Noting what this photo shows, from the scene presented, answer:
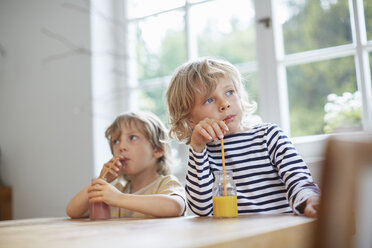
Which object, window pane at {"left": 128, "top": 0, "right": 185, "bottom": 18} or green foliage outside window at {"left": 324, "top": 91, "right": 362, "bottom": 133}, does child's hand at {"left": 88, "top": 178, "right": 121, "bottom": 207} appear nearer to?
green foliage outside window at {"left": 324, "top": 91, "right": 362, "bottom": 133}

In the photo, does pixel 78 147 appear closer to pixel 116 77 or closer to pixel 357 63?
pixel 116 77

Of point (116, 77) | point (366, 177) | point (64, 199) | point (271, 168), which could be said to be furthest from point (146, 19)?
point (366, 177)

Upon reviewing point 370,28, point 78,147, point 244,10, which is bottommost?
point 78,147

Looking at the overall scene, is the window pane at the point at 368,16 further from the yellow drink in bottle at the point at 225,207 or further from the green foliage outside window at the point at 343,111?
the yellow drink in bottle at the point at 225,207

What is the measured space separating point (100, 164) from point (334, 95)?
1355mm

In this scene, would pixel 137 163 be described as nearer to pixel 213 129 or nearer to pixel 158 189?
pixel 158 189

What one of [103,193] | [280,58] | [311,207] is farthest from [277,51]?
[311,207]

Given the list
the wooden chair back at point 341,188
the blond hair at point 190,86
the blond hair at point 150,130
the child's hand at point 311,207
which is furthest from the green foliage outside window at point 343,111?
the wooden chair back at point 341,188

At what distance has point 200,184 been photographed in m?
1.16

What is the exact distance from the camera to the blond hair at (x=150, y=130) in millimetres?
1658

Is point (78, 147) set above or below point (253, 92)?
below

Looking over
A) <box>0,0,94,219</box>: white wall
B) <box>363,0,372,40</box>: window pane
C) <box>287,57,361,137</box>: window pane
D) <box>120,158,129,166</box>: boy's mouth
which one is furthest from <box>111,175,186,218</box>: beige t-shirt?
<box>363,0,372,40</box>: window pane

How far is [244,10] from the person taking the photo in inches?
85.3

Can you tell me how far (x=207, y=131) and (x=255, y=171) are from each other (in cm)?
28
